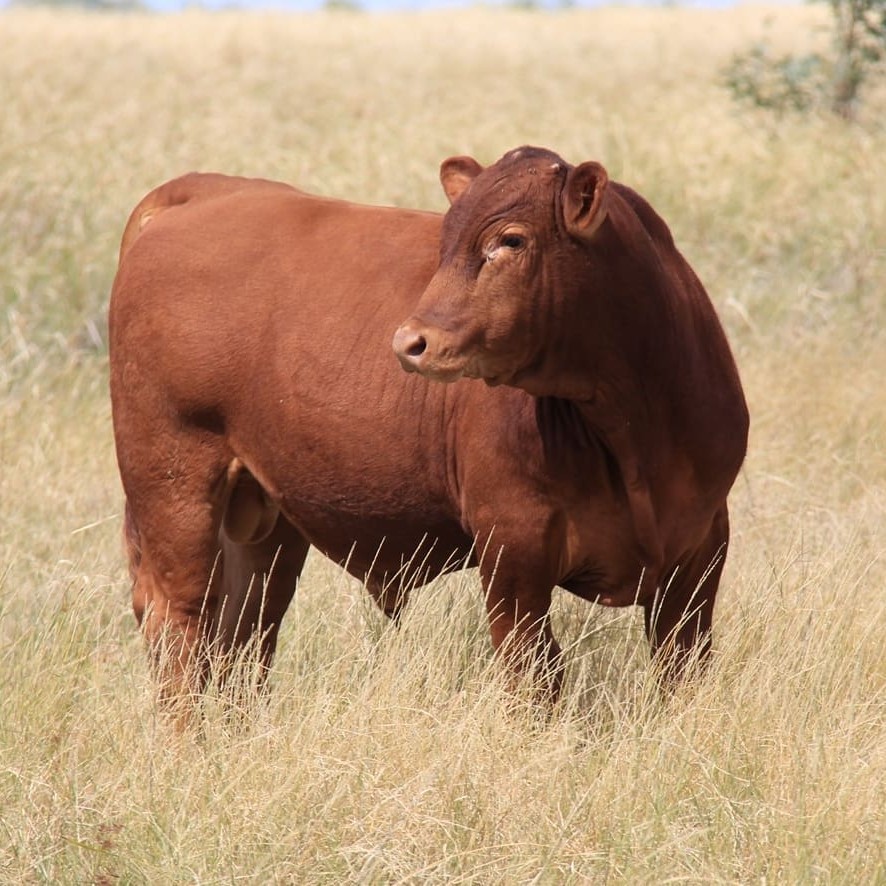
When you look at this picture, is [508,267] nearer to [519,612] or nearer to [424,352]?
[424,352]

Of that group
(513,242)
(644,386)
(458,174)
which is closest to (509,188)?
(513,242)

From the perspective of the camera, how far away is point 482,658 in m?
4.67

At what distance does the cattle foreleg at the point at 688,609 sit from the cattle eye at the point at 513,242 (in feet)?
3.43

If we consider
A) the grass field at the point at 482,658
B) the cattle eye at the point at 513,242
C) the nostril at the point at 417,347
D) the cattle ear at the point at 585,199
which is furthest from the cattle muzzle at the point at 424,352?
the grass field at the point at 482,658

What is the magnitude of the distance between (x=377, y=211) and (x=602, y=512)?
4.27ft

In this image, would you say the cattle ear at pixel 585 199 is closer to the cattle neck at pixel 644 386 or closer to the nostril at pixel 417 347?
the cattle neck at pixel 644 386

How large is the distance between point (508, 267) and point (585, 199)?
0.82ft

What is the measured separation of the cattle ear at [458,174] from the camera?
13.5ft

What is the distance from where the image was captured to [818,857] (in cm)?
351

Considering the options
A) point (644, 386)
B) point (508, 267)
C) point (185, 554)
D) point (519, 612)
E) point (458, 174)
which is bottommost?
point (185, 554)

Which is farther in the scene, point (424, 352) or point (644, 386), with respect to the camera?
point (644, 386)

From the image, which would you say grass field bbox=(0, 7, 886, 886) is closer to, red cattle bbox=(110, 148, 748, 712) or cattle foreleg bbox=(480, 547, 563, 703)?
cattle foreleg bbox=(480, 547, 563, 703)

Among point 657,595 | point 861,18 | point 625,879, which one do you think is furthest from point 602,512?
point 861,18

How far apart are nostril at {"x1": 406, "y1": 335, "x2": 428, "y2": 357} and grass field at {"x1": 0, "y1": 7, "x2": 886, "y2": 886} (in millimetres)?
994
